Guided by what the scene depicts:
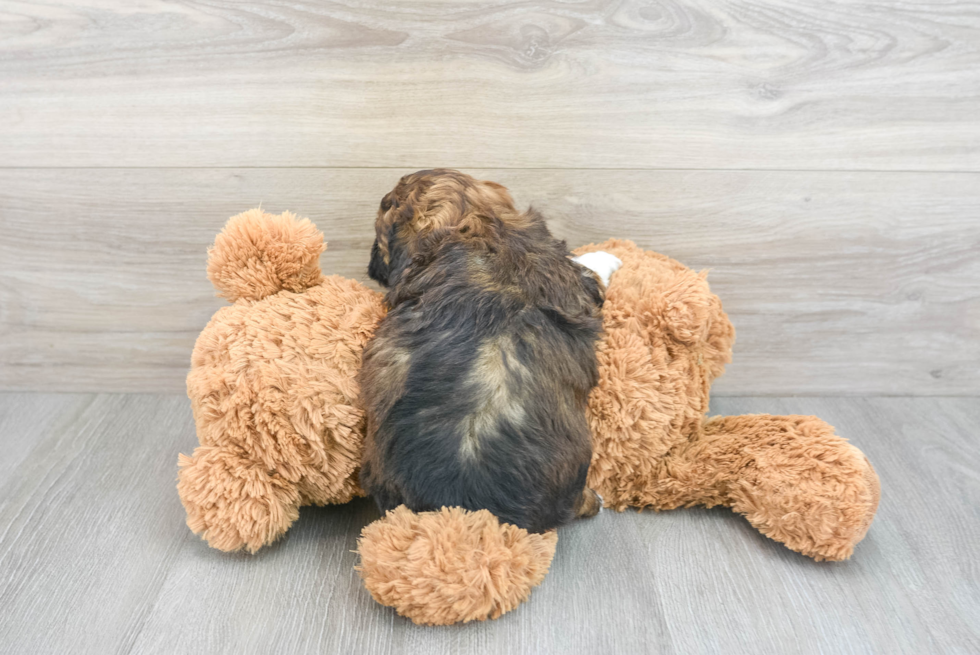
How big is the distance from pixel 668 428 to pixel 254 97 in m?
0.94

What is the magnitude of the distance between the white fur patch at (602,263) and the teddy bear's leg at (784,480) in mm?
312

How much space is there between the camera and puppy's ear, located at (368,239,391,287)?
41.4 inches

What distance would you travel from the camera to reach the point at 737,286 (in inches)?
54.6

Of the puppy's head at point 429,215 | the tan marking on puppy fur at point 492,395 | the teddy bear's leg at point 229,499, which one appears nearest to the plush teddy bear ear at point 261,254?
the puppy's head at point 429,215

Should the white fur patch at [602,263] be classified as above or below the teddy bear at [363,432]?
above

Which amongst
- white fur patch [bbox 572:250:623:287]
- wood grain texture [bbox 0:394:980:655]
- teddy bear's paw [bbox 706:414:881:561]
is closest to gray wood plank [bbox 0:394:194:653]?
wood grain texture [bbox 0:394:980:655]

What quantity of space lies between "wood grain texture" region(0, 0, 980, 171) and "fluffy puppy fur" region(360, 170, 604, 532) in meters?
0.31

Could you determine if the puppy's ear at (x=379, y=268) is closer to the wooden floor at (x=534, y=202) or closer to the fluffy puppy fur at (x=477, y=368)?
the fluffy puppy fur at (x=477, y=368)

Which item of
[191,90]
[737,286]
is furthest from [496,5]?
[737,286]

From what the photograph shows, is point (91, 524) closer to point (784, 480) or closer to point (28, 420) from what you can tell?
point (28, 420)

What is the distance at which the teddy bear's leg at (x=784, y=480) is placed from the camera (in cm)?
97

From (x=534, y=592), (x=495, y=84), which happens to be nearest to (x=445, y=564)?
(x=534, y=592)

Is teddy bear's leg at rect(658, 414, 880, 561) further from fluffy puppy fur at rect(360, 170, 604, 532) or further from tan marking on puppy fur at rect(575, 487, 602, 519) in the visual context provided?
fluffy puppy fur at rect(360, 170, 604, 532)

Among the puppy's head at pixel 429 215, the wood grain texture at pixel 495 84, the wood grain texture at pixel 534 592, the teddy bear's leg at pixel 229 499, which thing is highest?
the wood grain texture at pixel 495 84
